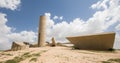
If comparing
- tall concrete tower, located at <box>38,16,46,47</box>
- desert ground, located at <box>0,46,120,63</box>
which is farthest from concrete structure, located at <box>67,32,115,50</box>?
tall concrete tower, located at <box>38,16,46,47</box>

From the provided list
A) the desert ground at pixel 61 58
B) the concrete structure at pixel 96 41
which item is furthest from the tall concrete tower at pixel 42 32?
the desert ground at pixel 61 58

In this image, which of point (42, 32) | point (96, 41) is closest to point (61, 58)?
point (96, 41)

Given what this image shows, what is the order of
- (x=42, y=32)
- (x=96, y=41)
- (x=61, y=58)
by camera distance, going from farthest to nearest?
(x=42, y=32) → (x=96, y=41) → (x=61, y=58)

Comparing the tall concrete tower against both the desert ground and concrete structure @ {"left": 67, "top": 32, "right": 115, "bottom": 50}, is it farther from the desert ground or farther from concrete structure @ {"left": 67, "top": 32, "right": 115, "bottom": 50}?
the desert ground

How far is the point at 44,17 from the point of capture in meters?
37.8

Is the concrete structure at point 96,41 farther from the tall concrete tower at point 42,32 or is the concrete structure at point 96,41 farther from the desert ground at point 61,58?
the tall concrete tower at point 42,32

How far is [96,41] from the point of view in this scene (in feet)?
90.2

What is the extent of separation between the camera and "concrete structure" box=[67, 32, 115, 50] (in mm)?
25784

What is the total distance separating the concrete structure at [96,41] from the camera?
2578 cm

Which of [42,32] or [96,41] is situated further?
[42,32]

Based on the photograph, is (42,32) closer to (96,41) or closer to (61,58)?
(96,41)

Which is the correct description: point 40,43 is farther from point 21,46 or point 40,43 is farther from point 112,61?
point 112,61

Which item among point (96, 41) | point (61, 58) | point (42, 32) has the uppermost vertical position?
point (42, 32)

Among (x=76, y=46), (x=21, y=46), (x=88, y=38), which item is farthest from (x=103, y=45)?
(x=21, y=46)
